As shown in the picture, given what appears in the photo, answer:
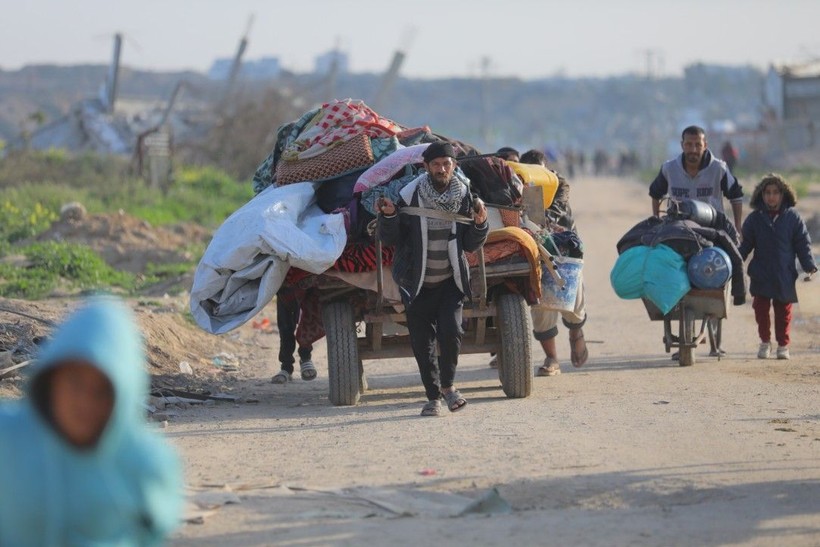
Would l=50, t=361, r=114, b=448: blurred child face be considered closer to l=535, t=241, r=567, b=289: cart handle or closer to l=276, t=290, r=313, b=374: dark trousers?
l=535, t=241, r=567, b=289: cart handle

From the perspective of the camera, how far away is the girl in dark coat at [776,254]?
1211 centimetres

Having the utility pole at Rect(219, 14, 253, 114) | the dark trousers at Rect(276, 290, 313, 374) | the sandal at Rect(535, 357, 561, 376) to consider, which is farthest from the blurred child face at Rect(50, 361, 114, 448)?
the utility pole at Rect(219, 14, 253, 114)

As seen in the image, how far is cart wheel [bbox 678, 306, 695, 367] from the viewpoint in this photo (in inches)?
455

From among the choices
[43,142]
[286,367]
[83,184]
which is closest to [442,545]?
[286,367]

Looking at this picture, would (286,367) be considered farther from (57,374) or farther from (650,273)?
(57,374)

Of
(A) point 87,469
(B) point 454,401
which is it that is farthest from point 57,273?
(A) point 87,469

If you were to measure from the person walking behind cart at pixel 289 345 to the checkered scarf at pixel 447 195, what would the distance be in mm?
1878

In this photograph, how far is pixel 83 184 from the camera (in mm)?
30688

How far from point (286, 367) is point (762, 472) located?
5161 mm

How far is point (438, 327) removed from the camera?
367 inches

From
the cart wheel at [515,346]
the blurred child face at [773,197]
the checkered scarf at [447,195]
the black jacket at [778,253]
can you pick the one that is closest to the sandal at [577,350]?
the black jacket at [778,253]

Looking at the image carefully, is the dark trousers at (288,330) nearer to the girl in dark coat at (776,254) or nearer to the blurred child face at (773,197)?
the girl in dark coat at (776,254)

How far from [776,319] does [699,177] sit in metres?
1.47

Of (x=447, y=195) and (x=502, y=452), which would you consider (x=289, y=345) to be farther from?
(x=502, y=452)
